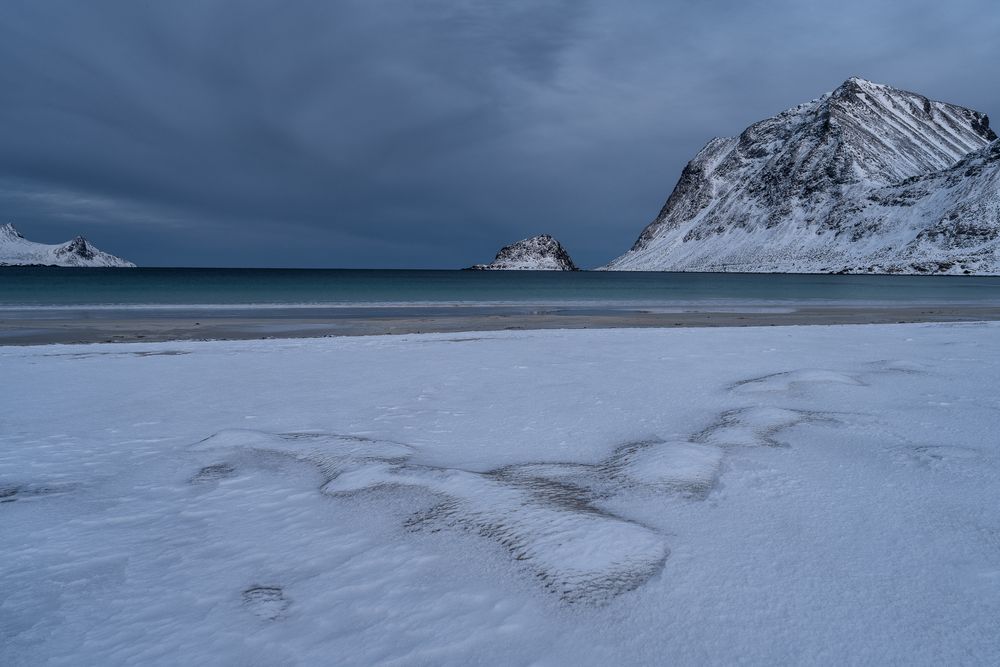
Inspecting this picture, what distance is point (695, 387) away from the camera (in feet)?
26.8

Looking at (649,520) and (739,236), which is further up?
(739,236)

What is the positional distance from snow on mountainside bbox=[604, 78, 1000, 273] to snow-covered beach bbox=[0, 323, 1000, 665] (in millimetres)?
133206

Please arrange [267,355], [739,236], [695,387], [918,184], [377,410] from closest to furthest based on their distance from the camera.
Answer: [377,410]
[695,387]
[267,355]
[918,184]
[739,236]

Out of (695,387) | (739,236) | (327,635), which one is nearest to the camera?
(327,635)

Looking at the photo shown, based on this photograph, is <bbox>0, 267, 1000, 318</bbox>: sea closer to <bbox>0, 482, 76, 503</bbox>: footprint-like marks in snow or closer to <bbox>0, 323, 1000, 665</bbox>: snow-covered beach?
<bbox>0, 323, 1000, 665</bbox>: snow-covered beach

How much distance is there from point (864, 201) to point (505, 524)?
174m

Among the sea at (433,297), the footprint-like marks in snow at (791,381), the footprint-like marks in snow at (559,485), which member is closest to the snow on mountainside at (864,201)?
the sea at (433,297)

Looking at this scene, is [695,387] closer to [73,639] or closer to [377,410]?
[377,410]

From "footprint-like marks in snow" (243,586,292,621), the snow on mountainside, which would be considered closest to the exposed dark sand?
"footprint-like marks in snow" (243,586,292,621)

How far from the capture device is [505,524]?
3814 mm

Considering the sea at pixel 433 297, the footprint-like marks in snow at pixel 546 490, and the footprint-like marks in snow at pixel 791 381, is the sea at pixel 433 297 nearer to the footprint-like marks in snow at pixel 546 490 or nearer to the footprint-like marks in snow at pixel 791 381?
the footprint-like marks in snow at pixel 791 381

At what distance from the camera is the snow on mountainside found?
11712 centimetres

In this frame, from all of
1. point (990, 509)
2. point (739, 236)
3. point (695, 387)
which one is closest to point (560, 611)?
point (990, 509)

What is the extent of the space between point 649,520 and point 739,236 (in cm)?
19581
